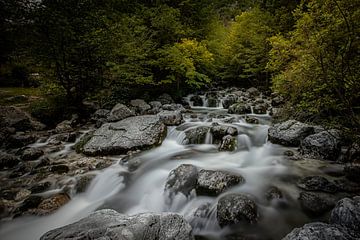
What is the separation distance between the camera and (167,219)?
3.19 metres

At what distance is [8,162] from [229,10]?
34061mm

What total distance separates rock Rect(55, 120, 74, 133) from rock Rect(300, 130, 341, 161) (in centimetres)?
830

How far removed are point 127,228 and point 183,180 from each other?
237 centimetres

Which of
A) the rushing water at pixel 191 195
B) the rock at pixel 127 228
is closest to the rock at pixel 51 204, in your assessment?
the rushing water at pixel 191 195

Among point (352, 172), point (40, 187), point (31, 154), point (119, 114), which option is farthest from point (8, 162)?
point (352, 172)

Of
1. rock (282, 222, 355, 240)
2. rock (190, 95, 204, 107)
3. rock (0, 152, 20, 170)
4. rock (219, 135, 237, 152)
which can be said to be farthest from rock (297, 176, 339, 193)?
rock (190, 95, 204, 107)

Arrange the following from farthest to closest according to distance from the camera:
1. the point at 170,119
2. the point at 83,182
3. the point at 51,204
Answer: the point at 170,119 → the point at 83,182 → the point at 51,204

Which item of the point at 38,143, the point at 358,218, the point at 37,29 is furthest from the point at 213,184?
the point at 37,29

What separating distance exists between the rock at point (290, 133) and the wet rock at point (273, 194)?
2577mm

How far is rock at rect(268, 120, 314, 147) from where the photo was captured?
275 inches

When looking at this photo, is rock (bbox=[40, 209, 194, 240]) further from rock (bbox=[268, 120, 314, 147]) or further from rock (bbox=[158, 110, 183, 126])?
rock (bbox=[158, 110, 183, 126])

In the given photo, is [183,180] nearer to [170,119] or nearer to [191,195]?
[191,195]

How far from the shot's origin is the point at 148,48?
38.2ft

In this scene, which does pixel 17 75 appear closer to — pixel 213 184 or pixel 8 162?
pixel 8 162
